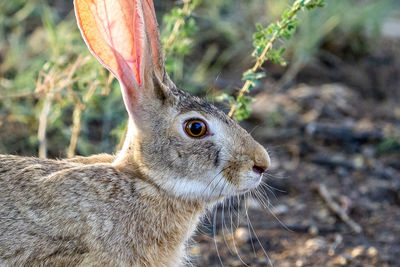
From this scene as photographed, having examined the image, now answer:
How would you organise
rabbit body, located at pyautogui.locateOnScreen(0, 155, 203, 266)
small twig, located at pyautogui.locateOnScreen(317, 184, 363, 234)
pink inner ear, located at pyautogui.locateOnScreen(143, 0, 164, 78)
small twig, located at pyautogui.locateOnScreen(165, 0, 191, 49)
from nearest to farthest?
rabbit body, located at pyautogui.locateOnScreen(0, 155, 203, 266) < pink inner ear, located at pyautogui.locateOnScreen(143, 0, 164, 78) < small twig, located at pyautogui.locateOnScreen(165, 0, 191, 49) < small twig, located at pyautogui.locateOnScreen(317, 184, 363, 234)

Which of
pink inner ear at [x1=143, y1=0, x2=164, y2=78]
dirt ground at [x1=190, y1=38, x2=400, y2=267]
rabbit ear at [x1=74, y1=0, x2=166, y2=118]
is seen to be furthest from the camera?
dirt ground at [x1=190, y1=38, x2=400, y2=267]

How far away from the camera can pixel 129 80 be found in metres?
3.14

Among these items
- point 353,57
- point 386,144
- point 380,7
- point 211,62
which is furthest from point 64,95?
point 380,7

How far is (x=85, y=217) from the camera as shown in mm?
Result: 3006

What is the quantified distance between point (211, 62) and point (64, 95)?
2.61 metres

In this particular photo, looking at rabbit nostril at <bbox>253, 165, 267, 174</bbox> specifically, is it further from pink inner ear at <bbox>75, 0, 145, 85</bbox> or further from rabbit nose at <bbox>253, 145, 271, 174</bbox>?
pink inner ear at <bbox>75, 0, 145, 85</bbox>

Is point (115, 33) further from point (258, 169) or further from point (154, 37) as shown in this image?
point (258, 169)

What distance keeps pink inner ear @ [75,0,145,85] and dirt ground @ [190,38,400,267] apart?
0.95m

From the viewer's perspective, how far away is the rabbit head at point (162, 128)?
3.11 m

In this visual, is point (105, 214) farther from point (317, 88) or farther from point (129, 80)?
point (317, 88)

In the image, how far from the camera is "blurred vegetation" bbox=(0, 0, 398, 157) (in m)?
4.38

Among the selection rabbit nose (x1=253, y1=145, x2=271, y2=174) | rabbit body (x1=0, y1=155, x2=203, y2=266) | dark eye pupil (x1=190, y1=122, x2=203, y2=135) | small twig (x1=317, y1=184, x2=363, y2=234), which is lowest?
rabbit body (x1=0, y1=155, x2=203, y2=266)

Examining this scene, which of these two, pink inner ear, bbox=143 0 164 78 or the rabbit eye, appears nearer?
the rabbit eye

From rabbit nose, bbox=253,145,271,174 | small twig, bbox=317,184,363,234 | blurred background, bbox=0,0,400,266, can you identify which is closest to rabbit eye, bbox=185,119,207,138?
rabbit nose, bbox=253,145,271,174
